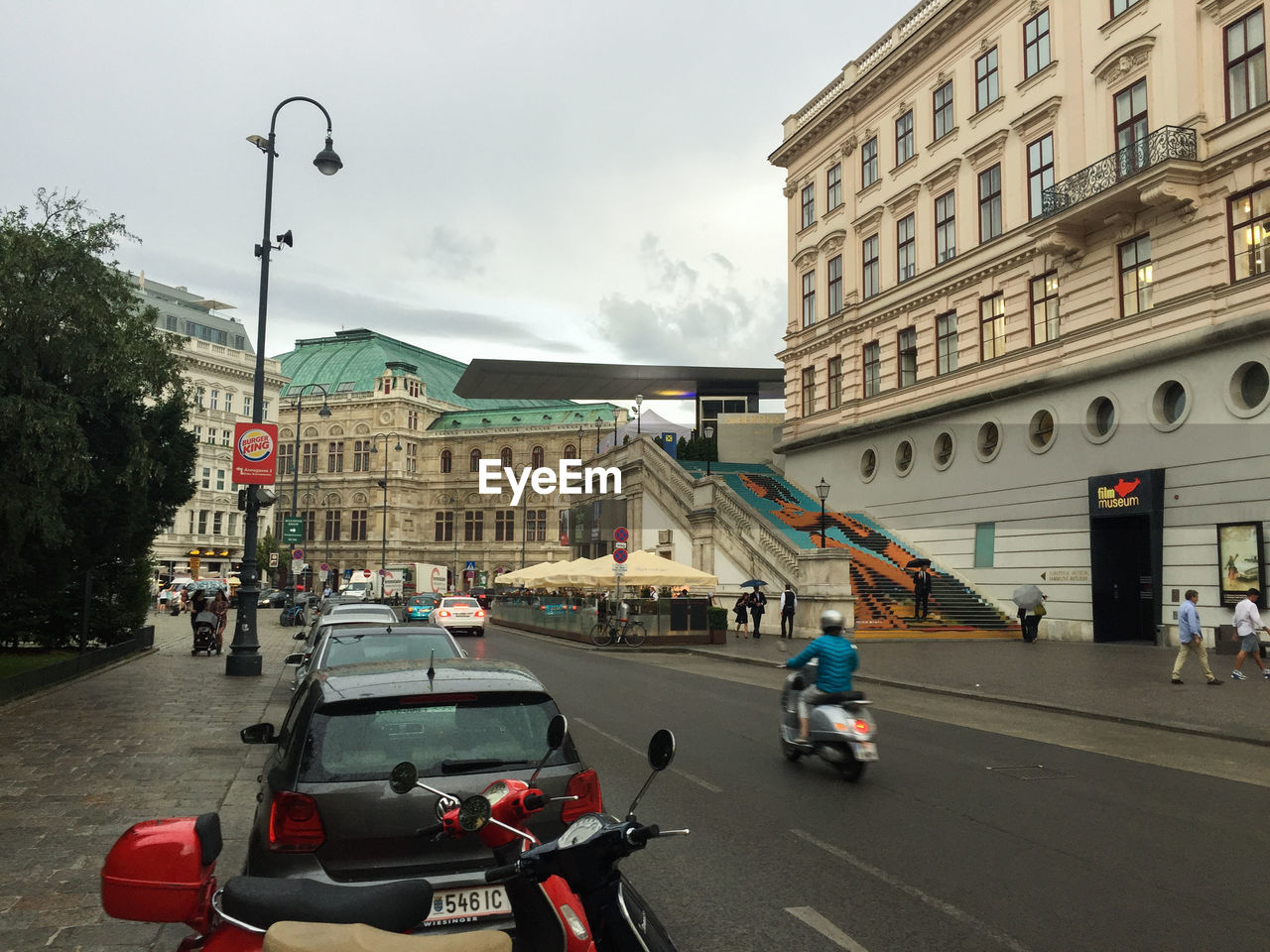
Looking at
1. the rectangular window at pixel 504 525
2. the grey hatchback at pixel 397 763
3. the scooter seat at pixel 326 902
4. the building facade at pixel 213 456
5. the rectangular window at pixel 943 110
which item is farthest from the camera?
the rectangular window at pixel 504 525

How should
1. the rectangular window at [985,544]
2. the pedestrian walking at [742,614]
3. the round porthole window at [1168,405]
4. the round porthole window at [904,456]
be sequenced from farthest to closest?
1. the round porthole window at [904,456]
2. the pedestrian walking at [742,614]
3. the rectangular window at [985,544]
4. the round porthole window at [1168,405]

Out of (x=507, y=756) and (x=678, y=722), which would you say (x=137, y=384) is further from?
(x=507, y=756)

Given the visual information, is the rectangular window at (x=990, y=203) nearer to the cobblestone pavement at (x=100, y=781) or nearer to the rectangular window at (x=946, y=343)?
the rectangular window at (x=946, y=343)

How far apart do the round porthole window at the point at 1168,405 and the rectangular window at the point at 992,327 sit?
23.8 ft

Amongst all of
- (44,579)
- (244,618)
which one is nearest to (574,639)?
(244,618)

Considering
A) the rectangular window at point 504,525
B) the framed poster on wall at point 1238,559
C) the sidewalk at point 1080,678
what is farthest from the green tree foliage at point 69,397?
the rectangular window at point 504,525

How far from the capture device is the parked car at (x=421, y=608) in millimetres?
44219

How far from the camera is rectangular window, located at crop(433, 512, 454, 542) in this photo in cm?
11194

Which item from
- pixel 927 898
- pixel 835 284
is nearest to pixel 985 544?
pixel 835 284

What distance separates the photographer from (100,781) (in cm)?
955

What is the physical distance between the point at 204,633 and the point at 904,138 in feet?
102

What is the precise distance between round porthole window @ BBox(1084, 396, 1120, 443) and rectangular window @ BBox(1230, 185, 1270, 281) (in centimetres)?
499

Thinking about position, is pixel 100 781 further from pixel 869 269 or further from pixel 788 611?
pixel 869 269

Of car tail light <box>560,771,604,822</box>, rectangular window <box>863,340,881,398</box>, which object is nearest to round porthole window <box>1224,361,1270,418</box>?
rectangular window <box>863,340,881,398</box>
